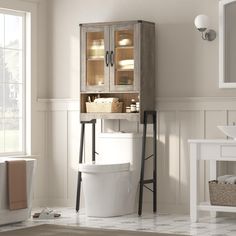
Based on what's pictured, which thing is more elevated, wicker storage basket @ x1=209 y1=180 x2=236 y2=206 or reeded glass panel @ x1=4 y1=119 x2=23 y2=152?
reeded glass panel @ x1=4 y1=119 x2=23 y2=152

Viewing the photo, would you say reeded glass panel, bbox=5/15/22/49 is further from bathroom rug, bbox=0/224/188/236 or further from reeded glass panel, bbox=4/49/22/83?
bathroom rug, bbox=0/224/188/236

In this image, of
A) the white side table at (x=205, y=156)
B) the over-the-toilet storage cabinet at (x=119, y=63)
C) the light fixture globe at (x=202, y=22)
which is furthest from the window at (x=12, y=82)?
the white side table at (x=205, y=156)

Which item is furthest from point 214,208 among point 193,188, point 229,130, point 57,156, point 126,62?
point 57,156

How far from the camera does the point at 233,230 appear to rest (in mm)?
6523

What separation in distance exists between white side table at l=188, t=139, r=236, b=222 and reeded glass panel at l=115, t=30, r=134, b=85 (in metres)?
1.10

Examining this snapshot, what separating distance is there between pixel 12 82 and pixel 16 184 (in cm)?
157

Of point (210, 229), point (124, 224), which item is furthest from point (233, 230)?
point (124, 224)

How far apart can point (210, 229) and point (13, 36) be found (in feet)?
10.3

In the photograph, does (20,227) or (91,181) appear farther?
(91,181)

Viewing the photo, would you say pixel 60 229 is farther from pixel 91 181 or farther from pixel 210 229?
pixel 210 229

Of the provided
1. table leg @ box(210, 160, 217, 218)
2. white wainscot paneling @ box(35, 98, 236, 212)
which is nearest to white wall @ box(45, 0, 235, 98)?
white wainscot paneling @ box(35, 98, 236, 212)

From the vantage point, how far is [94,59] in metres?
7.77

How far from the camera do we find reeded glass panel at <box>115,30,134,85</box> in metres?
7.57

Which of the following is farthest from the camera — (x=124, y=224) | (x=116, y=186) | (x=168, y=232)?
(x=116, y=186)
